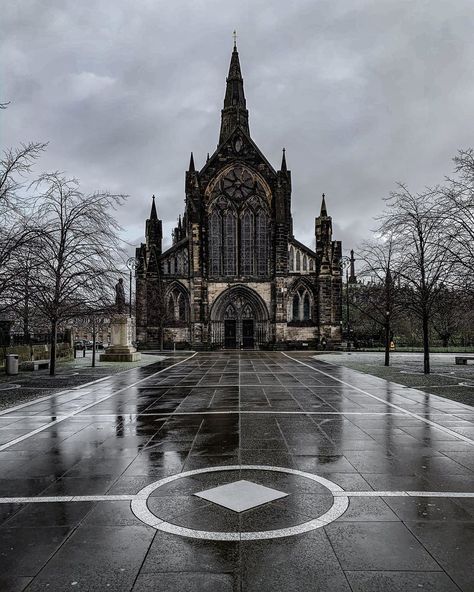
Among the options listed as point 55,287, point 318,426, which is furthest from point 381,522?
point 55,287

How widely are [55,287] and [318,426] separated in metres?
13.9

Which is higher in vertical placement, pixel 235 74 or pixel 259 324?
pixel 235 74

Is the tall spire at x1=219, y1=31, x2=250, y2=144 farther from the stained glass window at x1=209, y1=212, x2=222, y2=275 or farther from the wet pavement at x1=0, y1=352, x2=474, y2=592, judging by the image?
the wet pavement at x1=0, y1=352, x2=474, y2=592

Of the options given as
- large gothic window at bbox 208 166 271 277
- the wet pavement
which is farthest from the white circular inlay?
large gothic window at bbox 208 166 271 277

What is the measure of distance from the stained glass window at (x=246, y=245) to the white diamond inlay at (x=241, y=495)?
137ft

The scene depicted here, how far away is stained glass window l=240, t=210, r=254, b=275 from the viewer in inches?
1853

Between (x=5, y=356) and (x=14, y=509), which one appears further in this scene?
(x=5, y=356)

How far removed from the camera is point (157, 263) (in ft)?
155

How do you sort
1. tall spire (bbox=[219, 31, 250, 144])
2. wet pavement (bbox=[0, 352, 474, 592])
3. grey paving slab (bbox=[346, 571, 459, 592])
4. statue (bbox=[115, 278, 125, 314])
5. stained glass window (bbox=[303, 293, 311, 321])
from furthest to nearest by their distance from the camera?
1. tall spire (bbox=[219, 31, 250, 144])
2. stained glass window (bbox=[303, 293, 311, 321])
3. statue (bbox=[115, 278, 125, 314])
4. wet pavement (bbox=[0, 352, 474, 592])
5. grey paving slab (bbox=[346, 571, 459, 592])

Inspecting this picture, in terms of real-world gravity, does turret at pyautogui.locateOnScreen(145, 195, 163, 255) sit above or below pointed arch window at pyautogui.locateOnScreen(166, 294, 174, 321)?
above

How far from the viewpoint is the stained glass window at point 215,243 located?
154ft

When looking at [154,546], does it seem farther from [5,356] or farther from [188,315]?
[188,315]

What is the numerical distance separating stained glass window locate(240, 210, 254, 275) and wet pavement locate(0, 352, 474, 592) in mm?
36680

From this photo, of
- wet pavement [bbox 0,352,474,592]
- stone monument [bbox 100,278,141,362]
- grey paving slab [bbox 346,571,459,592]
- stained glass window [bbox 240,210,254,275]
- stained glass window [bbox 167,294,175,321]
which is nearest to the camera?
grey paving slab [bbox 346,571,459,592]
